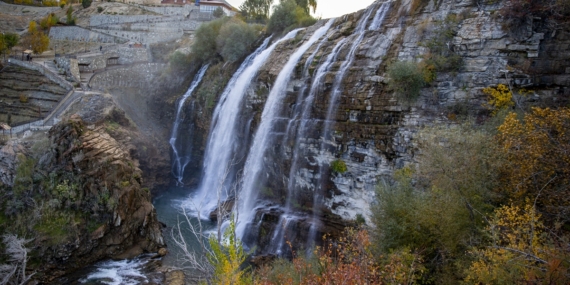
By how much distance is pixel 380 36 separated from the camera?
64.3ft

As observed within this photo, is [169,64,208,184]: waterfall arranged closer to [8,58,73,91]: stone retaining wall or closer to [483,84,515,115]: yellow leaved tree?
[8,58,73,91]: stone retaining wall

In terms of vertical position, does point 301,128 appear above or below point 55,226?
above

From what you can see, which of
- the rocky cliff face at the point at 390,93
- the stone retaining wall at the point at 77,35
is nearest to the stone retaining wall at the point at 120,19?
the stone retaining wall at the point at 77,35

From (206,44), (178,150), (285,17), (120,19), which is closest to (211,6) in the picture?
(120,19)

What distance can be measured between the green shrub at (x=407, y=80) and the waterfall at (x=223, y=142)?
36.5 feet

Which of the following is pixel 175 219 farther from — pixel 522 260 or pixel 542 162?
pixel 542 162

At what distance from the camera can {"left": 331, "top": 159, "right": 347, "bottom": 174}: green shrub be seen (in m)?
17.7

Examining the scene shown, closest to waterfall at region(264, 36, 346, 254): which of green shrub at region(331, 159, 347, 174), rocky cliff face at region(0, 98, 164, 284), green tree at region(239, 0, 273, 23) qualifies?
green shrub at region(331, 159, 347, 174)

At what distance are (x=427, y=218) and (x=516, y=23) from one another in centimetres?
1021

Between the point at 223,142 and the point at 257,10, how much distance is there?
23532mm

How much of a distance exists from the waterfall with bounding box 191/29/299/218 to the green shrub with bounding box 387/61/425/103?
11111 millimetres

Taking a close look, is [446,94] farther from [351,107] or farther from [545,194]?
[545,194]

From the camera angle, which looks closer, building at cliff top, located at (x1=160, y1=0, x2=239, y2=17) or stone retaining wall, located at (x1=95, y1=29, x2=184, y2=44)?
stone retaining wall, located at (x1=95, y1=29, x2=184, y2=44)

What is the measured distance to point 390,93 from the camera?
55.5 feet
